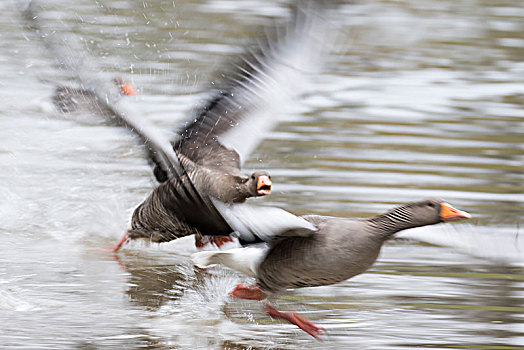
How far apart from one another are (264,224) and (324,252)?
46 centimetres

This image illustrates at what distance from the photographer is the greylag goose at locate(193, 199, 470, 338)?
17.6ft

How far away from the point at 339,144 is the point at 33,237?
3.11 meters

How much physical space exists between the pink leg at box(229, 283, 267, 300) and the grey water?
0.23 feet

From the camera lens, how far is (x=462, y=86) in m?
10.9

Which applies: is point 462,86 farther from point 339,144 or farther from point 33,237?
point 33,237

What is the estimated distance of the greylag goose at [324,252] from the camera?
17.6ft

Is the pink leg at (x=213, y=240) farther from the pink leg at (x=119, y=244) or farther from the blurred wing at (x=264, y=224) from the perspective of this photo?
the blurred wing at (x=264, y=224)

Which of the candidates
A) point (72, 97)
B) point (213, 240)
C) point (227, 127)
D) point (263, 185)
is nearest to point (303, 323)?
point (263, 185)

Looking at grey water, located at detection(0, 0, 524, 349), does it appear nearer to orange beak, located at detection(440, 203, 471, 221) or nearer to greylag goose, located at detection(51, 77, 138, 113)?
orange beak, located at detection(440, 203, 471, 221)

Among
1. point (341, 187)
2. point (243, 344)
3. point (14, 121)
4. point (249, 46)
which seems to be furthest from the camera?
point (14, 121)

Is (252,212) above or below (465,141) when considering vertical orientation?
above

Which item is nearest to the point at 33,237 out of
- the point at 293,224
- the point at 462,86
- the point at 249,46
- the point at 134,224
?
the point at 134,224

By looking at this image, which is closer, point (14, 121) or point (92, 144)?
point (92, 144)

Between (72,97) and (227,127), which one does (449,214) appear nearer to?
(227,127)
